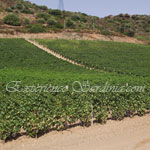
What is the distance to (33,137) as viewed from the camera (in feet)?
26.0

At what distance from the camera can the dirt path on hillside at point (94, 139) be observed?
7.19 metres

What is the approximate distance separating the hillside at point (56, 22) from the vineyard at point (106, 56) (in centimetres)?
1597

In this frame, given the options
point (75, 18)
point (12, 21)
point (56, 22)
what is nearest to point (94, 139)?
point (12, 21)

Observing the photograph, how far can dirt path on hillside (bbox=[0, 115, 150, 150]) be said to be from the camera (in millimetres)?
7191

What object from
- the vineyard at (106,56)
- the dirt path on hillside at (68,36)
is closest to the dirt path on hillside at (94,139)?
the vineyard at (106,56)

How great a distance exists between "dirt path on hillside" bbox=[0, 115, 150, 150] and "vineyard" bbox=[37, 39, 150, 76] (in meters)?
16.4

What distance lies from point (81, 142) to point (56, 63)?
2167 centimetres

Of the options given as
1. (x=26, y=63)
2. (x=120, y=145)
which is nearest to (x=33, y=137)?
(x=120, y=145)

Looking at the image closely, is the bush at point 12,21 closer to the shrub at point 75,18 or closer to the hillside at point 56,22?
the hillside at point 56,22

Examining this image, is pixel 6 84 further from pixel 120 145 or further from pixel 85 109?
pixel 120 145

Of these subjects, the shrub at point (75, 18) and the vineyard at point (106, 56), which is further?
the shrub at point (75, 18)

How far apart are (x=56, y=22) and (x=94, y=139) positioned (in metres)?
71.0

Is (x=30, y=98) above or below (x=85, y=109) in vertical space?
above

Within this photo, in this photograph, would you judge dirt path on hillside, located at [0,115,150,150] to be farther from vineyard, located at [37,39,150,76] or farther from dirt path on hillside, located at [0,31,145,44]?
dirt path on hillside, located at [0,31,145,44]
